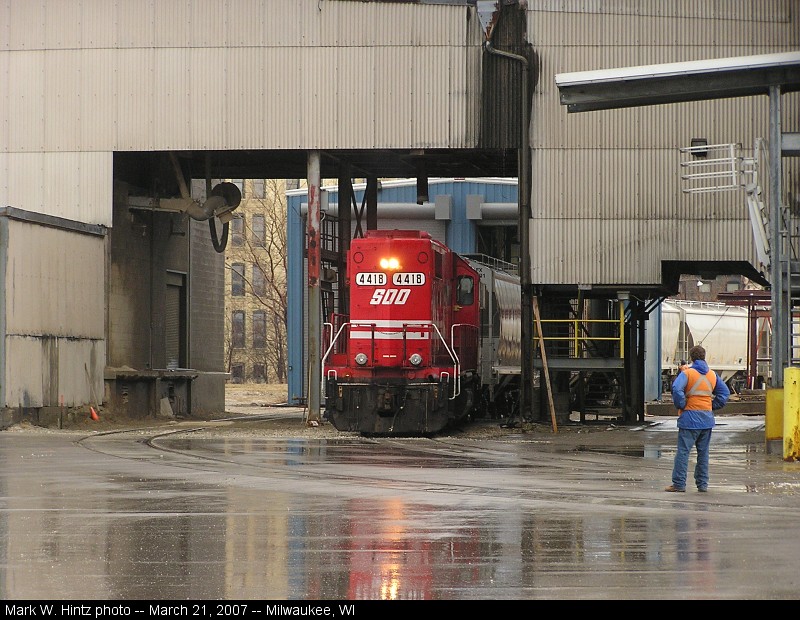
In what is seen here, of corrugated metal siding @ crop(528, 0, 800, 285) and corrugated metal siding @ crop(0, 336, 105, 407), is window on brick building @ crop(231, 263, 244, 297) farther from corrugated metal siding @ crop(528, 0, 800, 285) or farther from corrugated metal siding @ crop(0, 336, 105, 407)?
corrugated metal siding @ crop(528, 0, 800, 285)

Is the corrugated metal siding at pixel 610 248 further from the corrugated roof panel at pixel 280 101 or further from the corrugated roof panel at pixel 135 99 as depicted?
the corrugated roof panel at pixel 135 99

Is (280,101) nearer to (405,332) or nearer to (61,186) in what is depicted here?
(61,186)

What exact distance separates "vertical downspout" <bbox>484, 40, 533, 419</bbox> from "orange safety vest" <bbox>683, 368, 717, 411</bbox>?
13591mm

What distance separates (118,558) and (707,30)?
2279cm

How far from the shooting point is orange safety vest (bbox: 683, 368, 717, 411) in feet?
47.9

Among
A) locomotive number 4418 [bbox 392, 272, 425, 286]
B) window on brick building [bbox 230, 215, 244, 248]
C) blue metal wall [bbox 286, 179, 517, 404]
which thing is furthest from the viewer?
window on brick building [bbox 230, 215, 244, 248]

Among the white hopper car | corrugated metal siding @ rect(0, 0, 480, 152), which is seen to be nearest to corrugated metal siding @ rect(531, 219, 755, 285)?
corrugated metal siding @ rect(0, 0, 480, 152)

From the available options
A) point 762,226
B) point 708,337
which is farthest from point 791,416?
point 708,337

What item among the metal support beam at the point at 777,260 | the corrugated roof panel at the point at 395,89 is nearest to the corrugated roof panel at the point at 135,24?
the corrugated roof panel at the point at 395,89

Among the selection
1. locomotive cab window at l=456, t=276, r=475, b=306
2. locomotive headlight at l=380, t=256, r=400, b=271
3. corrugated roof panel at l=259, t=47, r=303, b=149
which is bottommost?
locomotive cab window at l=456, t=276, r=475, b=306

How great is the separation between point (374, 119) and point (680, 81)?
334 inches

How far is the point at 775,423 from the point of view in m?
20.6
